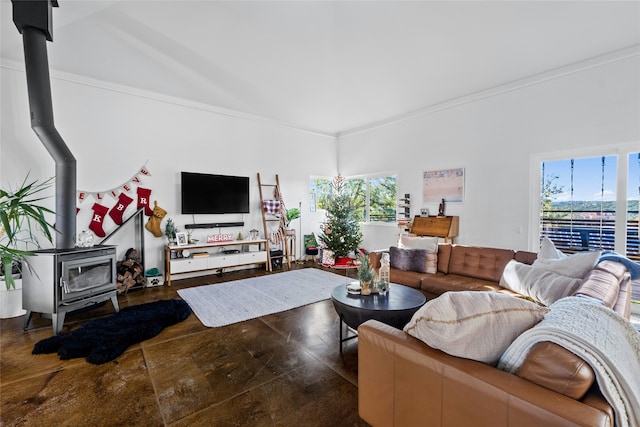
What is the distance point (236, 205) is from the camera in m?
5.84

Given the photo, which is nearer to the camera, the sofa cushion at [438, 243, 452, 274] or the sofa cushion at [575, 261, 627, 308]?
the sofa cushion at [575, 261, 627, 308]

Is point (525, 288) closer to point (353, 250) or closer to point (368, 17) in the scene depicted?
point (368, 17)

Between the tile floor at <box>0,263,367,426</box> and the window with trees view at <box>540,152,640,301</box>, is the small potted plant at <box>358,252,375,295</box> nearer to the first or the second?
the tile floor at <box>0,263,367,426</box>

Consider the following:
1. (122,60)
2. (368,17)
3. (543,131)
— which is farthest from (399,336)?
(122,60)

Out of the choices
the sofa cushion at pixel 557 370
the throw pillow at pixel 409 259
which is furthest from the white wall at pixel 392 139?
the sofa cushion at pixel 557 370

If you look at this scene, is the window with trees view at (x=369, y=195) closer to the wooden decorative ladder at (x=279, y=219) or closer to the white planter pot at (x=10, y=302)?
the wooden decorative ladder at (x=279, y=219)

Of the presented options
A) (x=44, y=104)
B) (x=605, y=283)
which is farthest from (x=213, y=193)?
(x=605, y=283)

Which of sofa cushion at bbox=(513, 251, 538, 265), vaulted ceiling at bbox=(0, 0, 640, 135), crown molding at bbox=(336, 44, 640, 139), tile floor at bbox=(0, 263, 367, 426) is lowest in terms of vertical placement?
tile floor at bbox=(0, 263, 367, 426)

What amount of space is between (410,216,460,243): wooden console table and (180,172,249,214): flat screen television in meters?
3.37

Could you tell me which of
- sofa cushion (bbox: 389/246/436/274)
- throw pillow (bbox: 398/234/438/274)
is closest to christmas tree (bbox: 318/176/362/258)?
throw pillow (bbox: 398/234/438/274)

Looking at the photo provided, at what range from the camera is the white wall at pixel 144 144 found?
3.98 metres

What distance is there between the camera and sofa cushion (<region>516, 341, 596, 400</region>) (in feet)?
3.12

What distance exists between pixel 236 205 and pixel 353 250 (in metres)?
2.68

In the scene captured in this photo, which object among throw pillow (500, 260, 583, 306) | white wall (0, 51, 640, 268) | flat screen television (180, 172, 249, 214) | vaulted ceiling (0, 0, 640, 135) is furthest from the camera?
flat screen television (180, 172, 249, 214)
